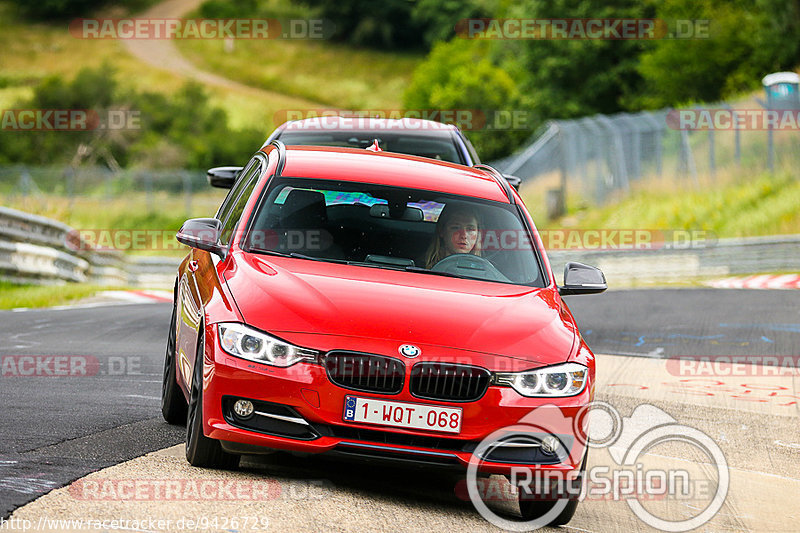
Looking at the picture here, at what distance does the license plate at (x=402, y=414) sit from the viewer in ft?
19.2

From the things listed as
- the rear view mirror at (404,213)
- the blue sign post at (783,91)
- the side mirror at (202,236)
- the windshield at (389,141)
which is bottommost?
the side mirror at (202,236)

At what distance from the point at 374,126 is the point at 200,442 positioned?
24.3 feet

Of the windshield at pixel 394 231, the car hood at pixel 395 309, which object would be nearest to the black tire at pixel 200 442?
the car hood at pixel 395 309

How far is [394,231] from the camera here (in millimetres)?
7512

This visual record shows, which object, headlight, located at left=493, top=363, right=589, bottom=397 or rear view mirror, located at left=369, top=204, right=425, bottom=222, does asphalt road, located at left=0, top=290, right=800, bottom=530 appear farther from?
rear view mirror, located at left=369, top=204, right=425, bottom=222

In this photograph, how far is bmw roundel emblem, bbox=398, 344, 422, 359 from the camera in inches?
231

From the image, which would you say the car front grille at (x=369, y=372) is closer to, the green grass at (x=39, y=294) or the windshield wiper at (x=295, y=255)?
the windshield wiper at (x=295, y=255)

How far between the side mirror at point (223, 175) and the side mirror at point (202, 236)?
5474 millimetres

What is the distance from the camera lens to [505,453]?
602 centimetres

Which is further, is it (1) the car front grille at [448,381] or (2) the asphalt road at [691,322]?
(2) the asphalt road at [691,322]

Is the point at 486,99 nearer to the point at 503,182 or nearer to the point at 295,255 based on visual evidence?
the point at 503,182

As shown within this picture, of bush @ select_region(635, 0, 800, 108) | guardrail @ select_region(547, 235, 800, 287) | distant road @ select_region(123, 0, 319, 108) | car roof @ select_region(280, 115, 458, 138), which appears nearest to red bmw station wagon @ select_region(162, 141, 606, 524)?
car roof @ select_region(280, 115, 458, 138)

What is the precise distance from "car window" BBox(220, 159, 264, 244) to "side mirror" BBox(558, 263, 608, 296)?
1855 mm

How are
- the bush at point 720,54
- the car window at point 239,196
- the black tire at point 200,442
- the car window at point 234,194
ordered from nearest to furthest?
the black tire at point 200,442, the car window at point 239,196, the car window at point 234,194, the bush at point 720,54
